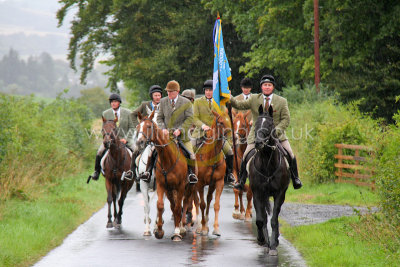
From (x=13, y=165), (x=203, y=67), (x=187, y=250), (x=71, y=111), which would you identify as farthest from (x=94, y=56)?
(x=187, y=250)

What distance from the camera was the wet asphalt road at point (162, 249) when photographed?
32.4ft

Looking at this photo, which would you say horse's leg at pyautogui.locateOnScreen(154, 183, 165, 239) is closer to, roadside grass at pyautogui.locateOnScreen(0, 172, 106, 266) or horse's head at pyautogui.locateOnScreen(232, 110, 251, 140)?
roadside grass at pyautogui.locateOnScreen(0, 172, 106, 266)

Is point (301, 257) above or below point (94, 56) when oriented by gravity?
below

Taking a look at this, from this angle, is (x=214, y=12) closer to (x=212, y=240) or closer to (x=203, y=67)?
(x=203, y=67)

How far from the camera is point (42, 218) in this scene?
1367 centimetres

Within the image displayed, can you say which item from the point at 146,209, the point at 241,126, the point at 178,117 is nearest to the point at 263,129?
the point at 178,117

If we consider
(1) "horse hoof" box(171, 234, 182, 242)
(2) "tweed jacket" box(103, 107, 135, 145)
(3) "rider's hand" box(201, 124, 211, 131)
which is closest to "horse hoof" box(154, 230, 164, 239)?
(1) "horse hoof" box(171, 234, 182, 242)

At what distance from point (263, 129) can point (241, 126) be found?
4.62m

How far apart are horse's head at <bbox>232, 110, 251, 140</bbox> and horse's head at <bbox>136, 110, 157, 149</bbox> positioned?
3.64 meters

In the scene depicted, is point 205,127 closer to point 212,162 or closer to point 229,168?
point 212,162

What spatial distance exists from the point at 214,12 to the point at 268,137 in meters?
31.1

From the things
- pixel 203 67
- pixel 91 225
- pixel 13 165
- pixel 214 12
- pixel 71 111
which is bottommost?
pixel 91 225

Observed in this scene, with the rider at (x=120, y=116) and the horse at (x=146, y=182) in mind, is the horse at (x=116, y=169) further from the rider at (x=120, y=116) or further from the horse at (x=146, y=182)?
the horse at (x=146, y=182)

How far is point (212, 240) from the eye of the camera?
12062 mm
